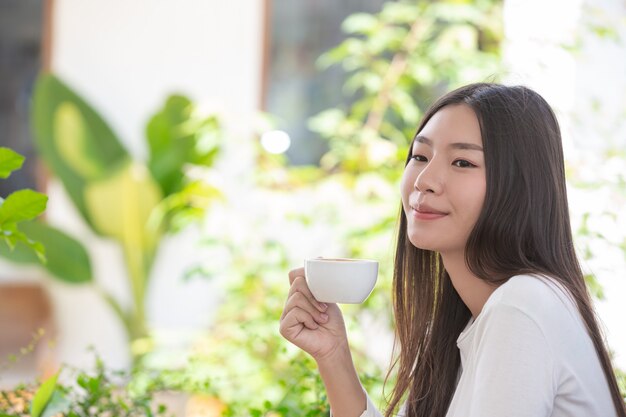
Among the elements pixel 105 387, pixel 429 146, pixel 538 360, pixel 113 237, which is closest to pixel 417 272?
pixel 429 146

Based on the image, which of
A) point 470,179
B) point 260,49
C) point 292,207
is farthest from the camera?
point 260,49

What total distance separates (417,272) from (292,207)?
1.72m

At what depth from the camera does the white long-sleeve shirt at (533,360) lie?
3.39 feet

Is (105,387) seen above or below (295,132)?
below

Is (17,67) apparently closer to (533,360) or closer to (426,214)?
(426,214)

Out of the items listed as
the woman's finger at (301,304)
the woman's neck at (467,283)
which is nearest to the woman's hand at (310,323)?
the woman's finger at (301,304)

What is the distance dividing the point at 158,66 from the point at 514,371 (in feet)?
12.2

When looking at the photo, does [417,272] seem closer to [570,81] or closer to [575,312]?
[575,312]

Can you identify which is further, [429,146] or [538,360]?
[429,146]

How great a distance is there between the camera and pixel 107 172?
4199mm

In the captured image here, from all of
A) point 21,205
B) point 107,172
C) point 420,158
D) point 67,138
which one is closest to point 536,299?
point 420,158

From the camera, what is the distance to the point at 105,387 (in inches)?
57.2

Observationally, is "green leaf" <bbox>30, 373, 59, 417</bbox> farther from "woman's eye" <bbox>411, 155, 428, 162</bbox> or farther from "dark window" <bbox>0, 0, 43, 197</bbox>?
"dark window" <bbox>0, 0, 43, 197</bbox>

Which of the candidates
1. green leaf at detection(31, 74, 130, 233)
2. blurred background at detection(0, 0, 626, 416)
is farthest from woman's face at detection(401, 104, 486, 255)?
green leaf at detection(31, 74, 130, 233)
